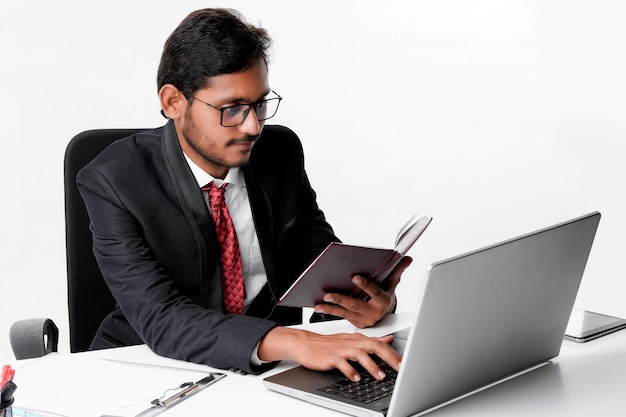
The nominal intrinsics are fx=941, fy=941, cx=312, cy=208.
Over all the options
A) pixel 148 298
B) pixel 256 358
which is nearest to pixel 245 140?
pixel 148 298

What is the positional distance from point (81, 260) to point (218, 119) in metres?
0.52

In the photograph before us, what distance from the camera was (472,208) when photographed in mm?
4770

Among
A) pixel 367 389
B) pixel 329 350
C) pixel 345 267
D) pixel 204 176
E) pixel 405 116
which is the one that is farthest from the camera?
pixel 405 116

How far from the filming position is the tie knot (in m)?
2.34

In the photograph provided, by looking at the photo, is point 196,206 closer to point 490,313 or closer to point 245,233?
point 245,233

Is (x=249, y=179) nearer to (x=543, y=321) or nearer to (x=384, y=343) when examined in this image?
(x=384, y=343)

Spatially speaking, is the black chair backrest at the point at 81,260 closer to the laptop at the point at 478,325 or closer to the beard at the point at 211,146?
the beard at the point at 211,146

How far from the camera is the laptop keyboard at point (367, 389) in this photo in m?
1.63

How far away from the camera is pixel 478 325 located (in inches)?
62.3

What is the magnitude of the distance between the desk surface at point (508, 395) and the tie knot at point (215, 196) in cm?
51

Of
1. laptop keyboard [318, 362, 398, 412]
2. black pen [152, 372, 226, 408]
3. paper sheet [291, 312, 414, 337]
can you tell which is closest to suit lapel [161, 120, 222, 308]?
paper sheet [291, 312, 414, 337]

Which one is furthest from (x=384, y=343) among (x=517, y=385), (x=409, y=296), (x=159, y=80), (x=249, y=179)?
(x=409, y=296)

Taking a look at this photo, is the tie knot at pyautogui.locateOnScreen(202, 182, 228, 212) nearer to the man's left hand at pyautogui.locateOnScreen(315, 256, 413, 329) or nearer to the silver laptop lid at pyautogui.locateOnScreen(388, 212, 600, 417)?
the man's left hand at pyautogui.locateOnScreen(315, 256, 413, 329)

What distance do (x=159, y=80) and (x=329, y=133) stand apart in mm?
2342
